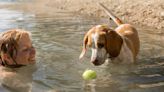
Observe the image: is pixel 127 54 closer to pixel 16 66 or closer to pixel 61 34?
pixel 16 66

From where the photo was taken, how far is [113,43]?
750cm

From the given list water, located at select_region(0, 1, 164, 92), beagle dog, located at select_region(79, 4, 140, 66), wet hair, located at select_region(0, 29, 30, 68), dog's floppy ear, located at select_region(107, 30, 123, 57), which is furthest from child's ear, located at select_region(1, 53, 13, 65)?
dog's floppy ear, located at select_region(107, 30, 123, 57)

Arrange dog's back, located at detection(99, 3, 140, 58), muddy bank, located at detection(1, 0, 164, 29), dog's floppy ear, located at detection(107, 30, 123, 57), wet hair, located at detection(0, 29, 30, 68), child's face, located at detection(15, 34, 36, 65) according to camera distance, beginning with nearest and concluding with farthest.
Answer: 1. wet hair, located at detection(0, 29, 30, 68)
2. child's face, located at detection(15, 34, 36, 65)
3. dog's floppy ear, located at detection(107, 30, 123, 57)
4. dog's back, located at detection(99, 3, 140, 58)
5. muddy bank, located at detection(1, 0, 164, 29)

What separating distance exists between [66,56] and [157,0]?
5743 millimetres

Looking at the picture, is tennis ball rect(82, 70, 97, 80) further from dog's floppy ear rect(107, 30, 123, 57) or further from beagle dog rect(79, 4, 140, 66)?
dog's floppy ear rect(107, 30, 123, 57)

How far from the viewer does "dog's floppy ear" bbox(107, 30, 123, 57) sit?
24.4 feet

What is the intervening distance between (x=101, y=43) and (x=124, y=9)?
7.08 m

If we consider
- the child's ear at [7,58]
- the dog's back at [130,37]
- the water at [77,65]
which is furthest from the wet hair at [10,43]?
the dog's back at [130,37]

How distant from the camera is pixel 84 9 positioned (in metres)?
16.2

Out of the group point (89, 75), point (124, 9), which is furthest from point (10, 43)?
point (124, 9)

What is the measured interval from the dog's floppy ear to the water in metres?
0.37

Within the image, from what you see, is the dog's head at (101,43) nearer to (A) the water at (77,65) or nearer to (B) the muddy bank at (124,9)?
(A) the water at (77,65)

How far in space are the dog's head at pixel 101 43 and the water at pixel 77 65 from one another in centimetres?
35

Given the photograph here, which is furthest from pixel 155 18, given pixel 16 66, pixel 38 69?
pixel 16 66
